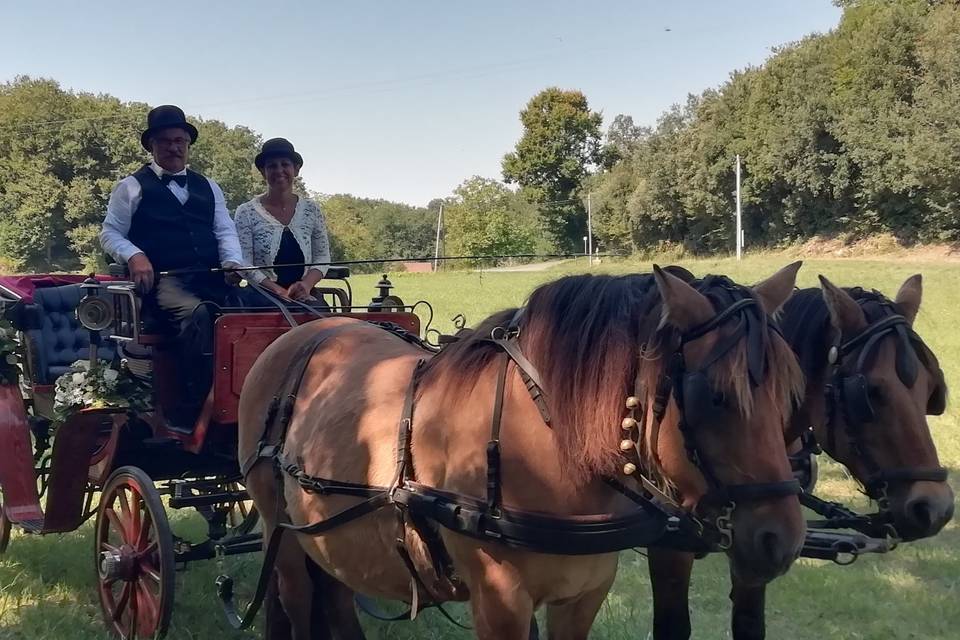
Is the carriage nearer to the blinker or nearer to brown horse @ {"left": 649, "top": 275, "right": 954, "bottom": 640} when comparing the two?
brown horse @ {"left": 649, "top": 275, "right": 954, "bottom": 640}

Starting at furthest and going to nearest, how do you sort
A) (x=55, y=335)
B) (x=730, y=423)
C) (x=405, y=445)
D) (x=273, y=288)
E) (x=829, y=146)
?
(x=829, y=146) < (x=55, y=335) < (x=273, y=288) < (x=405, y=445) < (x=730, y=423)

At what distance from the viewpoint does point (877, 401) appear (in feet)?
9.30

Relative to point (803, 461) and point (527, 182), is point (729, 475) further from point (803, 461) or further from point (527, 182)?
point (527, 182)

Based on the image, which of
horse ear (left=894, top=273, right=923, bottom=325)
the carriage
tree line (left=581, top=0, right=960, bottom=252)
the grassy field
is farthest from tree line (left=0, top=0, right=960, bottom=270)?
the carriage

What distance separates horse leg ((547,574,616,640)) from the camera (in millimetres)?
2537

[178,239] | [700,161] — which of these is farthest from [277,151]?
[700,161]

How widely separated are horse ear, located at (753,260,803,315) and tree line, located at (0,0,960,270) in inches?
1210

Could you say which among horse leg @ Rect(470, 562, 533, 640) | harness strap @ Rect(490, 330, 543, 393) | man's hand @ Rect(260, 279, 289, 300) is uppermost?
man's hand @ Rect(260, 279, 289, 300)

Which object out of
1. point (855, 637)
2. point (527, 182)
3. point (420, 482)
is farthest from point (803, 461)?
point (527, 182)

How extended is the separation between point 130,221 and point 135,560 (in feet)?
5.70

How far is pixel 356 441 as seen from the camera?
2.80m

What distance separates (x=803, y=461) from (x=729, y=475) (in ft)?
5.37

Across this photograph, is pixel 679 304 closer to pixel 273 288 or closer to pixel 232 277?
pixel 232 277

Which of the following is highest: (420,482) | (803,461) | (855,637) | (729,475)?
(729,475)
